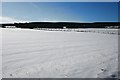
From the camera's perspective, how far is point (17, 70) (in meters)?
5.20

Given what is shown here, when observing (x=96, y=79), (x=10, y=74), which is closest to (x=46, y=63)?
(x=10, y=74)

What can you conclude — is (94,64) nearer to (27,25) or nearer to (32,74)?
(32,74)

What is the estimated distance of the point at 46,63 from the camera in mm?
6062

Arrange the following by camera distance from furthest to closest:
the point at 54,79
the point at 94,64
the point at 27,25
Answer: the point at 27,25, the point at 94,64, the point at 54,79

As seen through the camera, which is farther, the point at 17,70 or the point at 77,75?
the point at 17,70

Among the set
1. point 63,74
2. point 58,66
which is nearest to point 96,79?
point 63,74

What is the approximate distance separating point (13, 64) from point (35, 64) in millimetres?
727

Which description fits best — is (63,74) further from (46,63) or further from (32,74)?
(46,63)

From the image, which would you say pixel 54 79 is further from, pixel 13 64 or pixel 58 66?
pixel 13 64

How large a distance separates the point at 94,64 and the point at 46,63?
1.69 m

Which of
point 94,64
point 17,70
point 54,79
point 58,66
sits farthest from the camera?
point 94,64

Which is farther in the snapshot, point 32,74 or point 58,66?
point 58,66

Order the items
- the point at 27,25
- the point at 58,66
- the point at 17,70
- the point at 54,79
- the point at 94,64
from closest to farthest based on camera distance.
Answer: the point at 54,79
the point at 17,70
the point at 58,66
the point at 94,64
the point at 27,25

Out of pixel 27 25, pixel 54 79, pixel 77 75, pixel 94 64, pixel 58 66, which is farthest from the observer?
pixel 27 25
